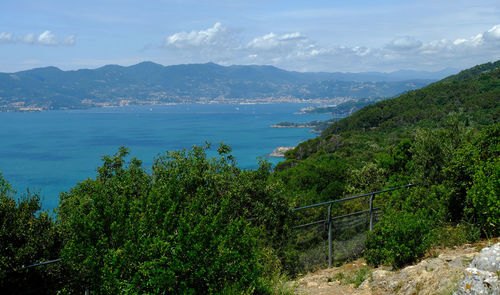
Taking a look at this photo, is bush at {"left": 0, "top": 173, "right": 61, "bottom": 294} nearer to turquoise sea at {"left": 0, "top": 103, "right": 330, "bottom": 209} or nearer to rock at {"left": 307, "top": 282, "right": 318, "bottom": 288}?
rock at {"left": 307, "top": 282, "right": 318, "bottom": 288}

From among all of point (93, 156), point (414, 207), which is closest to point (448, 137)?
point (414, 207)

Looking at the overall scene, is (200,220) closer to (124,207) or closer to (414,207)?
(124,207)

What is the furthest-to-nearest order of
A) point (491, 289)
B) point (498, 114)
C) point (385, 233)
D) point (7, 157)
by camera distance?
point (7, 157), point (498, 114), point (385, 233), point (491, 289)

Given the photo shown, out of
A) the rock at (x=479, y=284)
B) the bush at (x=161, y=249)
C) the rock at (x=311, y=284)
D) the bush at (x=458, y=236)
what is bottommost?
the rock at (x=311, y=284)

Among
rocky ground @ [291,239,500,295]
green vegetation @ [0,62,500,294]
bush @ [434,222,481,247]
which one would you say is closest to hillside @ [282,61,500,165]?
green vegetation @ [0,62,500,294]

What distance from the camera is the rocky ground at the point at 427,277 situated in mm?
3887

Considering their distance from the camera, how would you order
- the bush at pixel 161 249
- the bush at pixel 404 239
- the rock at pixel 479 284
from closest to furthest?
the rock at pixel 479 284 → the bush at pixel 161 249 → the bush at pixel 404 239

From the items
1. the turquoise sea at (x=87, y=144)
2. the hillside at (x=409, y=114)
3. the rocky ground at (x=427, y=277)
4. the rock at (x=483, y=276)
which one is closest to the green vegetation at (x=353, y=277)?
the rocky ground at (x=427, y=277)

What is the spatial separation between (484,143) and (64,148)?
130161 millimetres

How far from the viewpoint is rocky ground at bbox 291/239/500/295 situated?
389 centimetres

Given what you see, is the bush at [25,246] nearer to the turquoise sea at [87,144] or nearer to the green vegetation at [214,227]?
the green vegetation at [214,227]

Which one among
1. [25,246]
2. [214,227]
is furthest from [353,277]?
[25,246]

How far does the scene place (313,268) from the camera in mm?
7219

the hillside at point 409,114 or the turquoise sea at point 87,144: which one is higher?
the hillside at point 409,114
